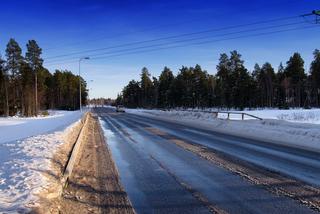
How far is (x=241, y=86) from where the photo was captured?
11338 cm

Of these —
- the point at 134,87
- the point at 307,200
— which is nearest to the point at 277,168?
→ the point at 307,200

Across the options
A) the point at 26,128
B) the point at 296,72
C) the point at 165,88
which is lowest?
the point at 26,128

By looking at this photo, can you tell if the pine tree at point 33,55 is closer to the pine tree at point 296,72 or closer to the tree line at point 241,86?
the tree line at point 241,86

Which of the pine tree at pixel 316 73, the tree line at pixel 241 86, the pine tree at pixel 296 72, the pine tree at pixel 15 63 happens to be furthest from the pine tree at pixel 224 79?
the pine tree at pixel 15 63

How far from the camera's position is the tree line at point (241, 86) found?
11769 centimetres

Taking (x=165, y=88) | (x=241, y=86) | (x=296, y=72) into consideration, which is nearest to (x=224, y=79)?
(x=241, y=86)

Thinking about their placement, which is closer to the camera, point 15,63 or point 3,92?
A: point 3,92

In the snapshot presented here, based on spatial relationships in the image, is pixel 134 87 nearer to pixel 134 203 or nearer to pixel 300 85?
pixel 300 85

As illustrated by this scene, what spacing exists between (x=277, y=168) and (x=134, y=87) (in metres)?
181

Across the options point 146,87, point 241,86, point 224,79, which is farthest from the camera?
point 146,87

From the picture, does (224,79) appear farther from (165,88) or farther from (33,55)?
(33,55)

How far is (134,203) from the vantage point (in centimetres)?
763

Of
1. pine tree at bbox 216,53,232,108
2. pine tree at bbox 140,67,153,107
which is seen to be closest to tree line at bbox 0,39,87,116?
pine tree at bbox 216,53,232,108

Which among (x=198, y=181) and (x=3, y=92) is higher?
(x=3, y=92)
